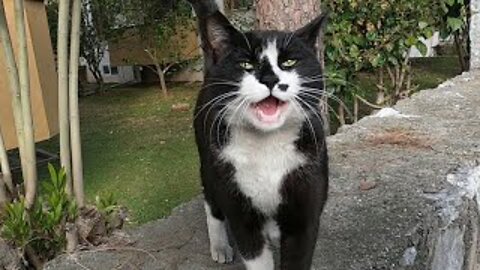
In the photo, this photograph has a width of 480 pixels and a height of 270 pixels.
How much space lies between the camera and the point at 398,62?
4855 mm

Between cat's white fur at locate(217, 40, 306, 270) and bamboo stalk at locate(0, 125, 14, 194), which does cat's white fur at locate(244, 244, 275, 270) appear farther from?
bamboo stalk at locate(0, 125, 14, 194)

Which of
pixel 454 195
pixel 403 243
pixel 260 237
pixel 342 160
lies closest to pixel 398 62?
pixel 342 160

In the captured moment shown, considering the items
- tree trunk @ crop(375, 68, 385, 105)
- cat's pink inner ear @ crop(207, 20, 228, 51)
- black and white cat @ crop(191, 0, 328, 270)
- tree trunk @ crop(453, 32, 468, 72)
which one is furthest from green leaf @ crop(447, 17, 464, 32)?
cat's pink inner ear @ crop(207, 20, 228, 51)

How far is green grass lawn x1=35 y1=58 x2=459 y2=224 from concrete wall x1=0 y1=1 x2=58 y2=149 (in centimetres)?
63

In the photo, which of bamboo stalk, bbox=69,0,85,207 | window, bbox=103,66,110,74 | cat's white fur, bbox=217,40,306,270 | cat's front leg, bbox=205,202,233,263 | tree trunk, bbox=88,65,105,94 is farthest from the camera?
window, bbox=103,66,110,74

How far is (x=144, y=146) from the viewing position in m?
6.30

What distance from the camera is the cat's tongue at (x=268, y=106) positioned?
5.05ft

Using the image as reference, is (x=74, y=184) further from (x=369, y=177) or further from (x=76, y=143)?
(x=369, y=177)

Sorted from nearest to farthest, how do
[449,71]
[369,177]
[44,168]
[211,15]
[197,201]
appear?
[211,15] → [369,177] → [197,201] → [44,168] → [449,71]

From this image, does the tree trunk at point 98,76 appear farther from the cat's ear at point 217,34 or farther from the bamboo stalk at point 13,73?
the cat's ear at point 217,34

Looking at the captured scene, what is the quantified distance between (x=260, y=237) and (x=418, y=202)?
0.73 metres

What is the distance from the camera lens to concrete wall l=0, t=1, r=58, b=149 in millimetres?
3963

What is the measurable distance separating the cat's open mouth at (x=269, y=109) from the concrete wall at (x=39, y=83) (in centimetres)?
279

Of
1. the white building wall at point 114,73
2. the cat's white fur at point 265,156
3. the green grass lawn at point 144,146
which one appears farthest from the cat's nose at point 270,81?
the white building wall at point 114,73
